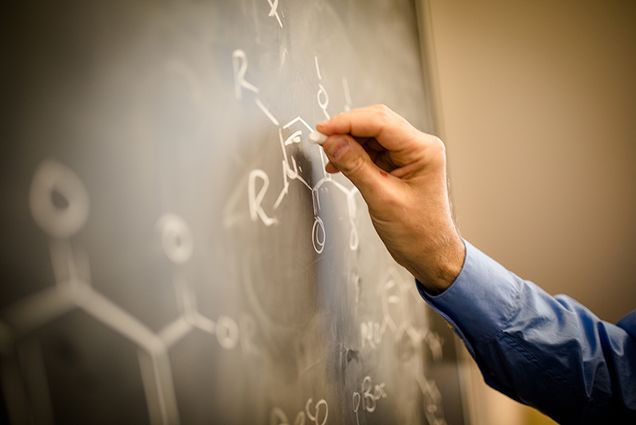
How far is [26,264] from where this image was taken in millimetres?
174

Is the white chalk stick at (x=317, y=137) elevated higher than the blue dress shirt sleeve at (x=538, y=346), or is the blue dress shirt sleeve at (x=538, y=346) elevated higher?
the white chalk stick at (x=317, y=137)

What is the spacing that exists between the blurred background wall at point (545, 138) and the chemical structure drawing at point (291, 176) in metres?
0.61

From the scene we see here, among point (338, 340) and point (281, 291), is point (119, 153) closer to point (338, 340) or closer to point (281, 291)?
point (281, 291)

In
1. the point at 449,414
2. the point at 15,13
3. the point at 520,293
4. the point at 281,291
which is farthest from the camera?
the point at 449,414

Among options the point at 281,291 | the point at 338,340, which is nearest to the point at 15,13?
the point at 281,291

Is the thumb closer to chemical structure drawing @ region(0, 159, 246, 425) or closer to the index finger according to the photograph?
the index finger

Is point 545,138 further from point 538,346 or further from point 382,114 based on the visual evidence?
point 382,114

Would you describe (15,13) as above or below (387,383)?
above

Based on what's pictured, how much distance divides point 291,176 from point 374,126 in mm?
104

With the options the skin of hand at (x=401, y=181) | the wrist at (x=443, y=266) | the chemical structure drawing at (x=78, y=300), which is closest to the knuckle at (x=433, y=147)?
the skin of hand at (x=401, y=181)

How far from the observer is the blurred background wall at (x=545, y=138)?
1.01m

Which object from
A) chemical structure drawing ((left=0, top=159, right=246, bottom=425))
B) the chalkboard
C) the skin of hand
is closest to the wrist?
the skin of hand

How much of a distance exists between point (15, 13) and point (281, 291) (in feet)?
0.91

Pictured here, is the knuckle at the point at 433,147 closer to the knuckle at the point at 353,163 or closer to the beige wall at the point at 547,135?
the knuckle at the point at 353,163
